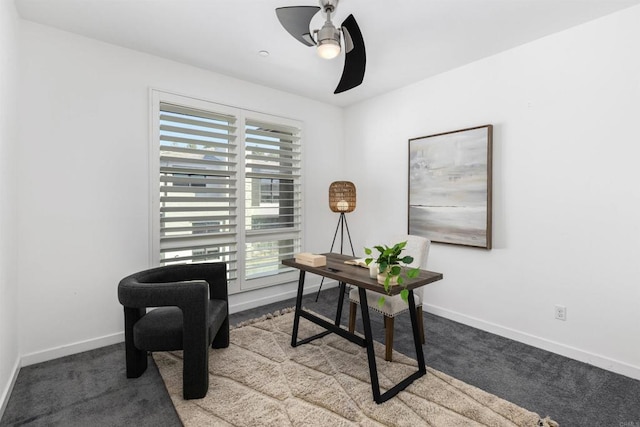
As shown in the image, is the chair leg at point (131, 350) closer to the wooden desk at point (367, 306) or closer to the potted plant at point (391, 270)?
the wooden desk at point (367, 306)

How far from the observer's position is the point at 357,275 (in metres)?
2.16

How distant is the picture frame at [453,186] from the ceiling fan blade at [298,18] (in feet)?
6.11

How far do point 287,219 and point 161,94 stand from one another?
6.35 ft

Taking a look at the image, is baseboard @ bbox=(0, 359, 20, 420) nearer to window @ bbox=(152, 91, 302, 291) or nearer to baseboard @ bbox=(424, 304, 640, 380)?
window @ bbox=(152, 91, 302, 291)

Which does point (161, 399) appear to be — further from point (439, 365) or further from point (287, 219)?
point (287, 219)

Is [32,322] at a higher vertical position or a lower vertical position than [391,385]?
higher

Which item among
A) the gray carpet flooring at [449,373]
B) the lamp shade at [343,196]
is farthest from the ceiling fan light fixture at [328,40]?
the gray carpet flooring at [449,373]

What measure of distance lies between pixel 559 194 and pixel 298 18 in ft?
8.07

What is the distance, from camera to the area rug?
1.76 m

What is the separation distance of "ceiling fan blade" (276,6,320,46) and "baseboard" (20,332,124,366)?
292cm

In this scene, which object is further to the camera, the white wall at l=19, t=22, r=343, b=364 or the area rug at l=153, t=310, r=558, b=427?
the white wall at l=19, t=22, r=343, b=364

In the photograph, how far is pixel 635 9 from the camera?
7.22 ft

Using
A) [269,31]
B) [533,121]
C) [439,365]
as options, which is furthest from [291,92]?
[439,365]

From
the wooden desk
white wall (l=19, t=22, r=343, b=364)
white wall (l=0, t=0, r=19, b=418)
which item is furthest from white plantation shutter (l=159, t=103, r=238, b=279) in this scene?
the wooden desk
